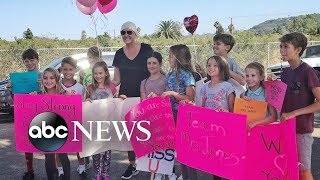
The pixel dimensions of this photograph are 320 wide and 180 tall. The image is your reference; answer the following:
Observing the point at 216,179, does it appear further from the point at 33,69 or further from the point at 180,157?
the point at 33,69

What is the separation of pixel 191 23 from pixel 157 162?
6540 millimetres

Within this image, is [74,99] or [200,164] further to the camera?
[74,99]

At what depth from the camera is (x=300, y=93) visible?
3260 millimetres

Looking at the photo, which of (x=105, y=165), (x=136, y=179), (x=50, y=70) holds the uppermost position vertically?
(x=50, y=70)

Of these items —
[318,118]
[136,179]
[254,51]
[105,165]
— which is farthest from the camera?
[254,51]

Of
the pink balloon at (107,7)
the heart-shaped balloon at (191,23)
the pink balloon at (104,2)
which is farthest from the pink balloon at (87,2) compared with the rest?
the heart-shaped balloon at (191,23)

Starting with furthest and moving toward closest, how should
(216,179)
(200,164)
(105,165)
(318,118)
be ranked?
(318,118) < (105,165) < (216,179) < (200,164)

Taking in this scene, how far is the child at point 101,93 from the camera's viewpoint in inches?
169

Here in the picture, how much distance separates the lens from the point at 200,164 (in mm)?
3562

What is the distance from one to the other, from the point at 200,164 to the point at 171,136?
0.57 meters

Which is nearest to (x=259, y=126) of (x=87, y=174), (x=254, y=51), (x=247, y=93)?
(x=247, y=93)

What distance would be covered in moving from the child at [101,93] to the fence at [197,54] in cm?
1538

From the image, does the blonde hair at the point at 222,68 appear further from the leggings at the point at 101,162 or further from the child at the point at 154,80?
the leggings at the point at 101,162

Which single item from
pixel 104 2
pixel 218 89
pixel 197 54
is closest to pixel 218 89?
pixel 218 89
